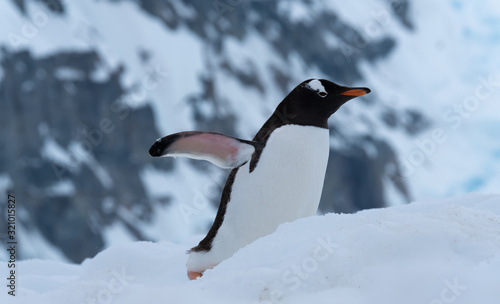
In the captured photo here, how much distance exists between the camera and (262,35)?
4572 cm

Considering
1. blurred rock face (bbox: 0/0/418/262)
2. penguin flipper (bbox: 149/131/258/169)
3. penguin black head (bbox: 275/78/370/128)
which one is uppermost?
penguin black head (bbox: 275/78/370/128)

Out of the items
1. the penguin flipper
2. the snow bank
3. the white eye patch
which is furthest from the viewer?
the white eye patch

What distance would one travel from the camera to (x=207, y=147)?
11.4 feet

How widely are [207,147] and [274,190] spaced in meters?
0.49

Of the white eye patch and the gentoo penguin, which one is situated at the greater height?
the white eye patch

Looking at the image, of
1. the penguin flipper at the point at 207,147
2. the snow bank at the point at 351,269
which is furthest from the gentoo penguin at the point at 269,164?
the snow bank at the point at 351,269

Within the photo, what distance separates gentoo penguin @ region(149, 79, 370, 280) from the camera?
3.38 meters

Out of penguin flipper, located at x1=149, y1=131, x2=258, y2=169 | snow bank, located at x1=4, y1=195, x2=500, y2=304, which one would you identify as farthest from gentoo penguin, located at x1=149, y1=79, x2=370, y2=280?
snow bank, located at x1=4, y1=195, x2=500, y2=304

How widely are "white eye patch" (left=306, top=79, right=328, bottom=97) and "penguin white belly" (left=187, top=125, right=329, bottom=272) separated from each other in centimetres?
22

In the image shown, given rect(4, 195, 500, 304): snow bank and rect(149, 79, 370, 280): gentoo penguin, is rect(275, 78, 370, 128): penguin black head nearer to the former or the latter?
rect(149, 79, 370, 280): gentoo penguin

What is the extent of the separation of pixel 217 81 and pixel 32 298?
37.7m

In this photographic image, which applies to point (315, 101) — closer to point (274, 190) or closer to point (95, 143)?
point (274, 190)

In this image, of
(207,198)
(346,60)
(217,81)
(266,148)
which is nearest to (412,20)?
(346,60)

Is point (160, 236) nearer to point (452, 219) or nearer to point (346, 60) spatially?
point (346, 60)
